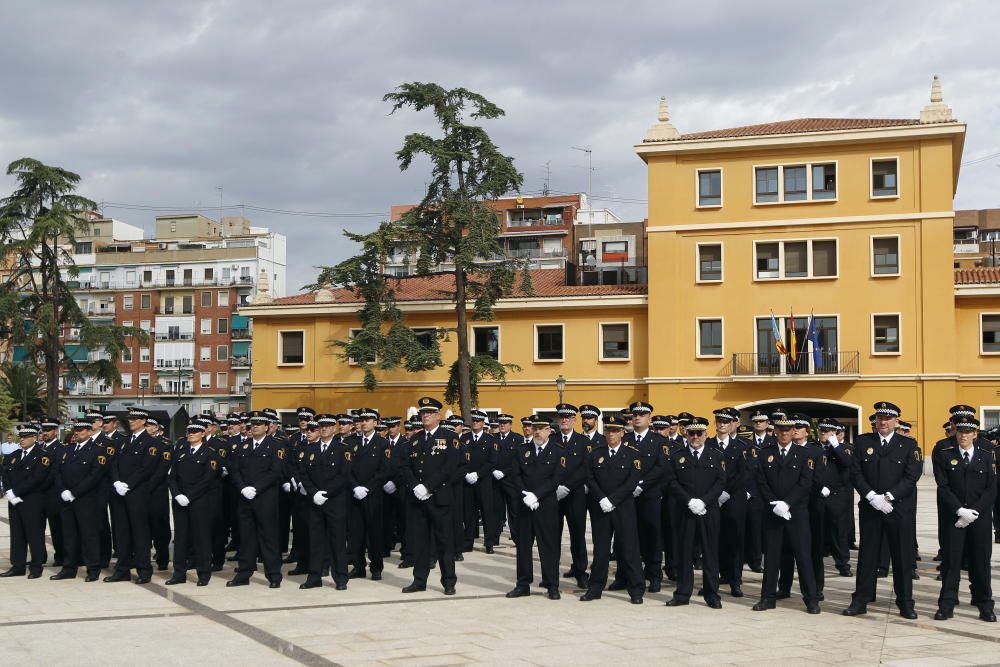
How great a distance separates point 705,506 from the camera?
442 inches

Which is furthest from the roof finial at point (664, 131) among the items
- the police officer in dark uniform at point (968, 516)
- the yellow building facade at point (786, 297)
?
the police officer in dark uniform at point (968, 516)

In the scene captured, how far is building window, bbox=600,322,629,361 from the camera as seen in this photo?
39.6 meters

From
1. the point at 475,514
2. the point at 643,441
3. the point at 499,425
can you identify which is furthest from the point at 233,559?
the point at 643,441

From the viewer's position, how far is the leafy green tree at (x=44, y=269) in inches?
1457

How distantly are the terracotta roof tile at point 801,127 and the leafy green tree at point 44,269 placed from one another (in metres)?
21.4

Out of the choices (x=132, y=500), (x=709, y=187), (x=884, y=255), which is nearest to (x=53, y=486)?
(x=132, y=500)

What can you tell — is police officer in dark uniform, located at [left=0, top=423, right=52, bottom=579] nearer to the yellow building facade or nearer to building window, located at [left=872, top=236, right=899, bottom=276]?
the yellow building facade

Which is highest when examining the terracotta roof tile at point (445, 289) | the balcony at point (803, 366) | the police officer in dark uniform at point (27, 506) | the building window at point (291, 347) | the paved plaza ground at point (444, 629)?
the terracotta roof tile at point (445, 289)

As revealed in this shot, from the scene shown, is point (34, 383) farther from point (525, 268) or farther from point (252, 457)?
point (252, 457)

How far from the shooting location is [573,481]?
11625 mm

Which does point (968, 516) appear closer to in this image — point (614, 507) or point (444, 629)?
point (614, 507)

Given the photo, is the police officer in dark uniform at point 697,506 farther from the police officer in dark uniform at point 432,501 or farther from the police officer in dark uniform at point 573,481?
the police officer in dark uniform at point 432,501

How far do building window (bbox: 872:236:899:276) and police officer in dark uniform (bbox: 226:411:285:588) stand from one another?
95.0 ft

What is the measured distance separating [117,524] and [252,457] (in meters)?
2.11
